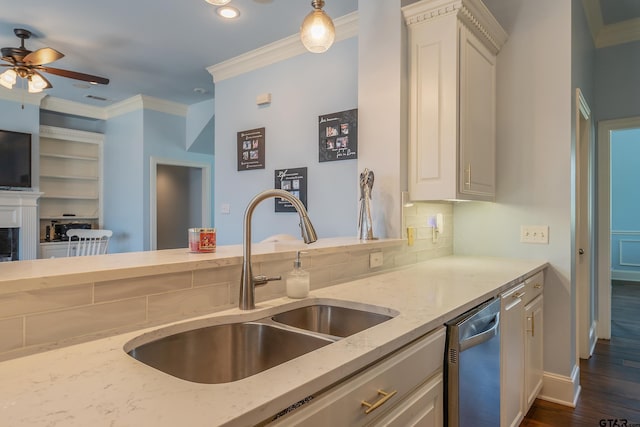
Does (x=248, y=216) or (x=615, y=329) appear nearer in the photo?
(x=248, y=216)

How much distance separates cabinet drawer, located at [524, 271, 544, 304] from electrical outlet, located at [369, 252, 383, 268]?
816 millimetres

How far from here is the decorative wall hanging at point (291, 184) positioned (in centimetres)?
350

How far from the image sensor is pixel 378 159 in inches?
94.6

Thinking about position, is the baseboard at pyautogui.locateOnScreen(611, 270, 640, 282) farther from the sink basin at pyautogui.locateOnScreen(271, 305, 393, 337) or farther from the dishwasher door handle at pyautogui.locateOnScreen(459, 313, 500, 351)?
the sink basin at pyautogui.locateOnScreen(271, 305, 393, 337)

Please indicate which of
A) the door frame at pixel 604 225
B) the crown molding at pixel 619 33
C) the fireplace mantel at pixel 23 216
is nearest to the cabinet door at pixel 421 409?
the door frame at pixel 604 225

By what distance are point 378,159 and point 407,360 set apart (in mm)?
1516

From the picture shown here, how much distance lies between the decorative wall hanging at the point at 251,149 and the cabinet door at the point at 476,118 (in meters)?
2.06

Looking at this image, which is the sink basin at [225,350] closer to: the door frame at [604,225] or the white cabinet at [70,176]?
the door frame at [604,225]

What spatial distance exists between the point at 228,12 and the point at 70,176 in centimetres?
401

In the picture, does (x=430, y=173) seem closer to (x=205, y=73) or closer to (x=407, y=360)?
(x=407, y=360)

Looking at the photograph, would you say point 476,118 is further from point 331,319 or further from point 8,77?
point 8,77

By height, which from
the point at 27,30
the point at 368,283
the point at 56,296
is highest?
the point at 27,30

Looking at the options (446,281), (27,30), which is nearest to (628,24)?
(446,281)

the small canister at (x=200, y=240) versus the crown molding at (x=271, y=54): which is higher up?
the crown molding at (x=271, y=54)
